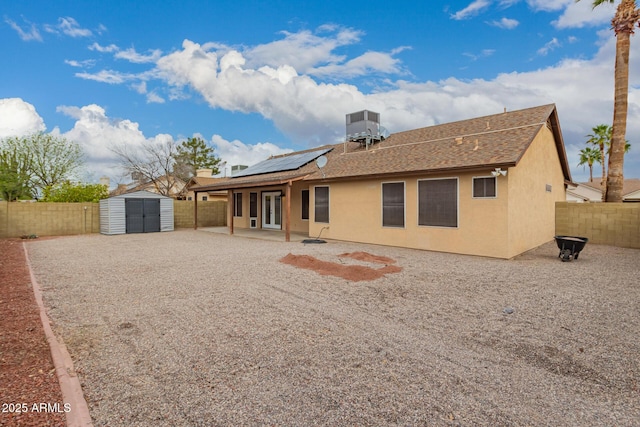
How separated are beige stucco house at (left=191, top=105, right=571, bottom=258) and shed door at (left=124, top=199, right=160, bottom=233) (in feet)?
18.9

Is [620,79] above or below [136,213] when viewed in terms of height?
above

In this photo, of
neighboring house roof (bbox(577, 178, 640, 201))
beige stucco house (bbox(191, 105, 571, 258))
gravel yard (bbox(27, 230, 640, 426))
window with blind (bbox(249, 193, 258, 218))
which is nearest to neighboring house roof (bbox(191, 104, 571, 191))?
beige stucco house (bbox(191, 105, 571, 258))

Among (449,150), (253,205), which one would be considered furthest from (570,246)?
(253,205)

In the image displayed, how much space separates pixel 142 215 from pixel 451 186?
606 inches

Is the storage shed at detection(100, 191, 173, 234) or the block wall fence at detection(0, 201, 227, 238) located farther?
the storage shed at detection(100, 191, 173, 234)

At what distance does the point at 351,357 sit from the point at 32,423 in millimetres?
2519

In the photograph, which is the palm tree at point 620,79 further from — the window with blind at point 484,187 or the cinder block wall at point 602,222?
the window with blind at point 484,187

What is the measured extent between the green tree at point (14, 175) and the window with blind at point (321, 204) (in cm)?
2455

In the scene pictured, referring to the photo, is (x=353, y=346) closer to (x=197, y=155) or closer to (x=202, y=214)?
(x=202, y=214)

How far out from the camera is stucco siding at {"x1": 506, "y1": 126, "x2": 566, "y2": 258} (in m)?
9.38

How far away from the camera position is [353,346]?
11.9 ft

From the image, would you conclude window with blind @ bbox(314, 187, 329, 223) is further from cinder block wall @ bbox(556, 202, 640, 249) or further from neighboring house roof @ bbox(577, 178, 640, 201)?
neighboring house roof @ bbox(577, 178, 640, 201)

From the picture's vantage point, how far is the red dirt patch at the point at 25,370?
230 cm

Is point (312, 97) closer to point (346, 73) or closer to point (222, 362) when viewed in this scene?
point (346, 73)
